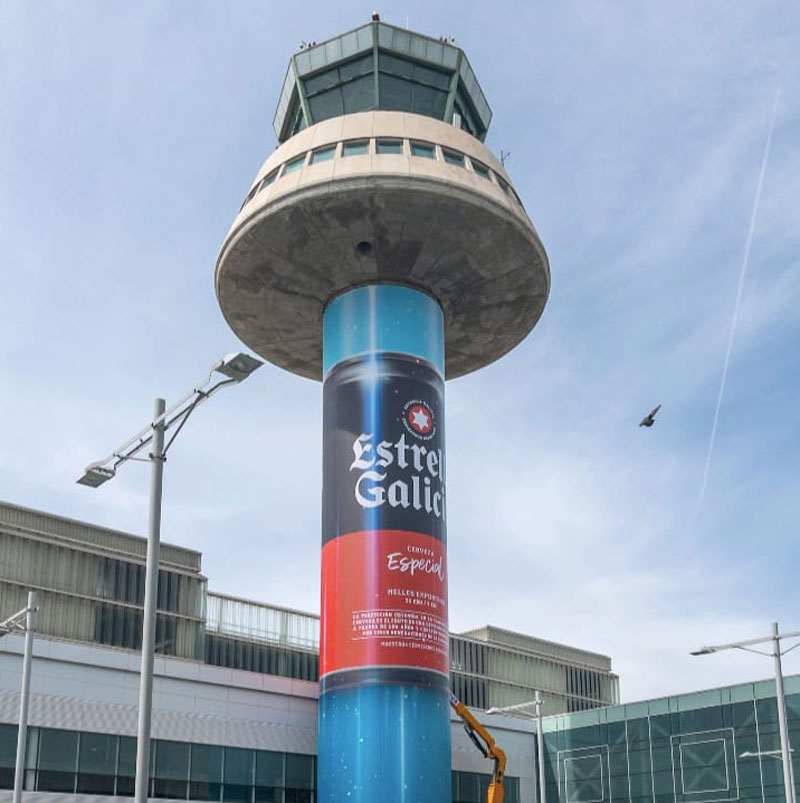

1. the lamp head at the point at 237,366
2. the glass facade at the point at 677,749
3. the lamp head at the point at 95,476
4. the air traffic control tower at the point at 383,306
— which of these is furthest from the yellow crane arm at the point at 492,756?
the lamp head at the point at 237,366

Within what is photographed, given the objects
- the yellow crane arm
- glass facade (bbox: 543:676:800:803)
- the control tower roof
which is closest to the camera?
the control tower roof

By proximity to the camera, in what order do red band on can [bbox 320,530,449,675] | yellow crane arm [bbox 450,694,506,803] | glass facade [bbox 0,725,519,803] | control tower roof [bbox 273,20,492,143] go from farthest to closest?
yellow crane arm [bbox 450,694,506,803] < control tower roof [bbox 273,20,492,143] < glass facade [bbox 0,725,519,803] < red band on can [bbox 320,530,449,675]

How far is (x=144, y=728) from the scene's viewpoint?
23484mm

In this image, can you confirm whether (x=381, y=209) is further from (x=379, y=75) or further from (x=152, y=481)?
(x=152, y=481)

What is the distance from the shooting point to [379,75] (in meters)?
50.1

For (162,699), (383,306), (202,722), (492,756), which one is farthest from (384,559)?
(492,756)

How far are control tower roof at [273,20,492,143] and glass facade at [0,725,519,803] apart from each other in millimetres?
26389

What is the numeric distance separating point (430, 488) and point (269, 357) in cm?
1360

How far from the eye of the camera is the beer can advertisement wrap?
136ft

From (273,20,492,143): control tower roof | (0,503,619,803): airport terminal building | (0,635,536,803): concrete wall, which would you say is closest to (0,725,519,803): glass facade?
(0,503,619,803): airport terminal building

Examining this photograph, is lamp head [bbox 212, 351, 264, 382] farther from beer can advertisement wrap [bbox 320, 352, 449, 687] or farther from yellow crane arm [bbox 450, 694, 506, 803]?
yellow crane arm [bbox 450, 694, 506, 803]

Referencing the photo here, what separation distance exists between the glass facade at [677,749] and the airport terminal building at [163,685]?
8.37 feet

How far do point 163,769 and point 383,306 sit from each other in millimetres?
20718

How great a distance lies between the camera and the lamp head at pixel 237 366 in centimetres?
2428
